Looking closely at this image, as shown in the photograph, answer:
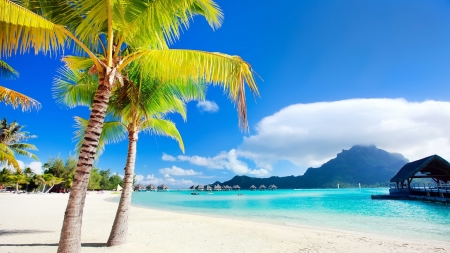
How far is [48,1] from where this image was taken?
12.5 feet

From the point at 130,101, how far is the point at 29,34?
2.47m

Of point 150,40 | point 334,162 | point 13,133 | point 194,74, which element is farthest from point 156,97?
point 334,162

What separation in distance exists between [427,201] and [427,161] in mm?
5188

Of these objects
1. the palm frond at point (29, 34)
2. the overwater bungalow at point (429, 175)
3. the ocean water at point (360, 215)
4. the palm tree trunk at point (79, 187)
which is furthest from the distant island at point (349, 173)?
the palm frond at point (29, 34)

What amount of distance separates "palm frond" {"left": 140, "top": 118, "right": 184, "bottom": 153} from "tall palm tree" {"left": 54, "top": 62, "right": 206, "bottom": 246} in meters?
0.03

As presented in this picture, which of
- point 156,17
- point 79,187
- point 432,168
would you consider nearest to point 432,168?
point 432,168

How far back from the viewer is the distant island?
137125 mm

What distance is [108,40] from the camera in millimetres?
3691

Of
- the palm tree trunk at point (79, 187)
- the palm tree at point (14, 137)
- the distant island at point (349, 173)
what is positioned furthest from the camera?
the distant island at point (349, 173)

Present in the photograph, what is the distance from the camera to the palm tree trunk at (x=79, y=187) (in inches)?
122

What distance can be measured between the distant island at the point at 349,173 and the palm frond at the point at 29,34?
155825 millimetres

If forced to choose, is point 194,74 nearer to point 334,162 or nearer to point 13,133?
point 13,133

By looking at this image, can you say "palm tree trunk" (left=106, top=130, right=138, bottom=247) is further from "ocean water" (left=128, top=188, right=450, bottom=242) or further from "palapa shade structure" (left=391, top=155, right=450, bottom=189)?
"palapa shade structure" (left=391, top=155, right=450, bottom=189)

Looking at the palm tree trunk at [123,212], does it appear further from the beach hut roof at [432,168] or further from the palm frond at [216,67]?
the beach hut roof at [432,168]
